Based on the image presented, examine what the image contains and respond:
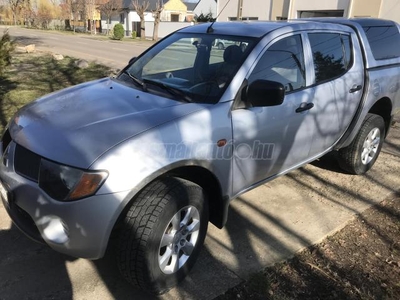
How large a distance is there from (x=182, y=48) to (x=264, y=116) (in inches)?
50.4

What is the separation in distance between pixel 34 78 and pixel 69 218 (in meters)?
8.78

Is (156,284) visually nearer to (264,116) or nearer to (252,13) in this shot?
(264,116)

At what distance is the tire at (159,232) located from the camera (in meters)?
2.44

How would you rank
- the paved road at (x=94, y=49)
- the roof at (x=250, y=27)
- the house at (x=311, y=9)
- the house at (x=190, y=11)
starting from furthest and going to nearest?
1. the house at (x=190, y=11)
2. the house at (x=311, y=9)
3. the paved road at (x=94, y=49)
4. the roof at (x=250, y=27)

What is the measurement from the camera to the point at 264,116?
3.15m

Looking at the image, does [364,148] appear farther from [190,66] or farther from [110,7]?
[110,7]

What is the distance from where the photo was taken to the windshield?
3088 millimetres

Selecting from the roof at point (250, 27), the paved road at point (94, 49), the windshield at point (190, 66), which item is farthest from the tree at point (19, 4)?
the roof at point (250, 27)

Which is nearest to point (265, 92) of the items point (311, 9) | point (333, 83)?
point (333, 83)

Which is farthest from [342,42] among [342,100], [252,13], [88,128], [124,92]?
[252,13]

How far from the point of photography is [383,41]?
4.71 m

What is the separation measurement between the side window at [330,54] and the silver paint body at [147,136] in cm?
9

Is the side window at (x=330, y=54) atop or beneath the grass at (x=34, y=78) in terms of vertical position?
atop

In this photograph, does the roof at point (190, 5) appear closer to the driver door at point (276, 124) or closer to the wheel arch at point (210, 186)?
the driver door at point (276, 124)
